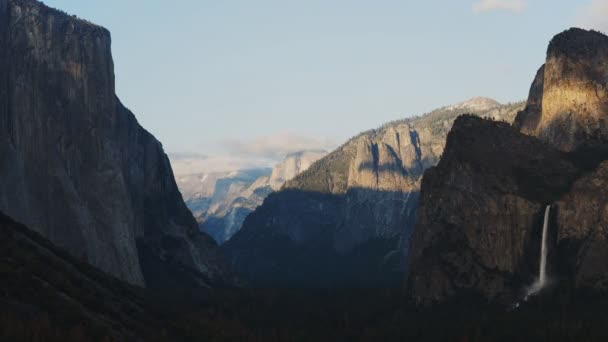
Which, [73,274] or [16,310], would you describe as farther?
[73,274]

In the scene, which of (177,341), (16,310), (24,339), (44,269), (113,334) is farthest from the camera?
(177,341)

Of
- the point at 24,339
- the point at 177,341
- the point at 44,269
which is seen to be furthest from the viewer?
the point at 177,341

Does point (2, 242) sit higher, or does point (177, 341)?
point (2, 242)

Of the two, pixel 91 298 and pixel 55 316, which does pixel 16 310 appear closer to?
pixel 55 316

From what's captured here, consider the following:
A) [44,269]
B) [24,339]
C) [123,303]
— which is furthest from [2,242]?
[24,339]

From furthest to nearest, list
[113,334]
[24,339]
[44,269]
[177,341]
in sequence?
A: [177,341] → [44,269] → [113,334] → [24,339]

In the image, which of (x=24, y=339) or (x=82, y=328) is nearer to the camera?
(x=24, y=339)

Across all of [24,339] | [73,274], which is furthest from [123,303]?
[24,339]

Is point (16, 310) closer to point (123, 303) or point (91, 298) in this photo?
point (91, 298)
